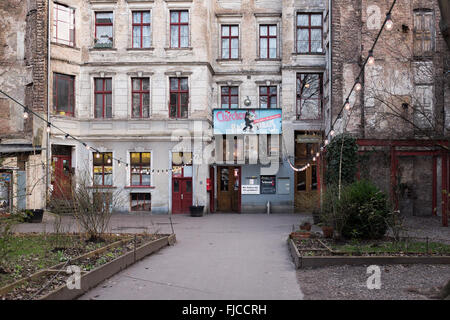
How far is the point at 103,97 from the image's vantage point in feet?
78.2

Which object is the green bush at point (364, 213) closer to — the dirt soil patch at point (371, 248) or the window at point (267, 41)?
the dirt soil patch at point (371, 248)

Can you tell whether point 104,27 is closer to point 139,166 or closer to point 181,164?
point 139,166

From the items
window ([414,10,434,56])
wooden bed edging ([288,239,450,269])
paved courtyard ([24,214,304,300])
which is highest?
window ([414,10,434,56])

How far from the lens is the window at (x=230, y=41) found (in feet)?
83.9

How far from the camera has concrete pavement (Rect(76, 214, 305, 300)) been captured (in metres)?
7.29

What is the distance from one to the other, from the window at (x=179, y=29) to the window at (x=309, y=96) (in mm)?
7081

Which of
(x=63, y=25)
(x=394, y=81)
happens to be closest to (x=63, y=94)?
(x=63, y=25)

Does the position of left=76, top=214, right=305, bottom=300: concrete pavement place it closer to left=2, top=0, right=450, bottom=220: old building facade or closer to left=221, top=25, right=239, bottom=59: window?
left=2, top=0, right=450, bottom=220: old building facade

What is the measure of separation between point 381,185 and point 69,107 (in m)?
17.2

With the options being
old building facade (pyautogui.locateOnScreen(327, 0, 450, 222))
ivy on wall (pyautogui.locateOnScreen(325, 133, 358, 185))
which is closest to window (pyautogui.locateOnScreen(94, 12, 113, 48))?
old building facade (pyautogui.locateOnScreen(327, 0, 450, 222))

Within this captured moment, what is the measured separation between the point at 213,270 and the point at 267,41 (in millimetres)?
19107

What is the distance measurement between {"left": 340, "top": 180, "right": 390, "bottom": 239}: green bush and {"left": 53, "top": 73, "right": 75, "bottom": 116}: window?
52.9 ft

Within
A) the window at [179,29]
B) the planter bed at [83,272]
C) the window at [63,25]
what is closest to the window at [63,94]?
the window at [63,25]
